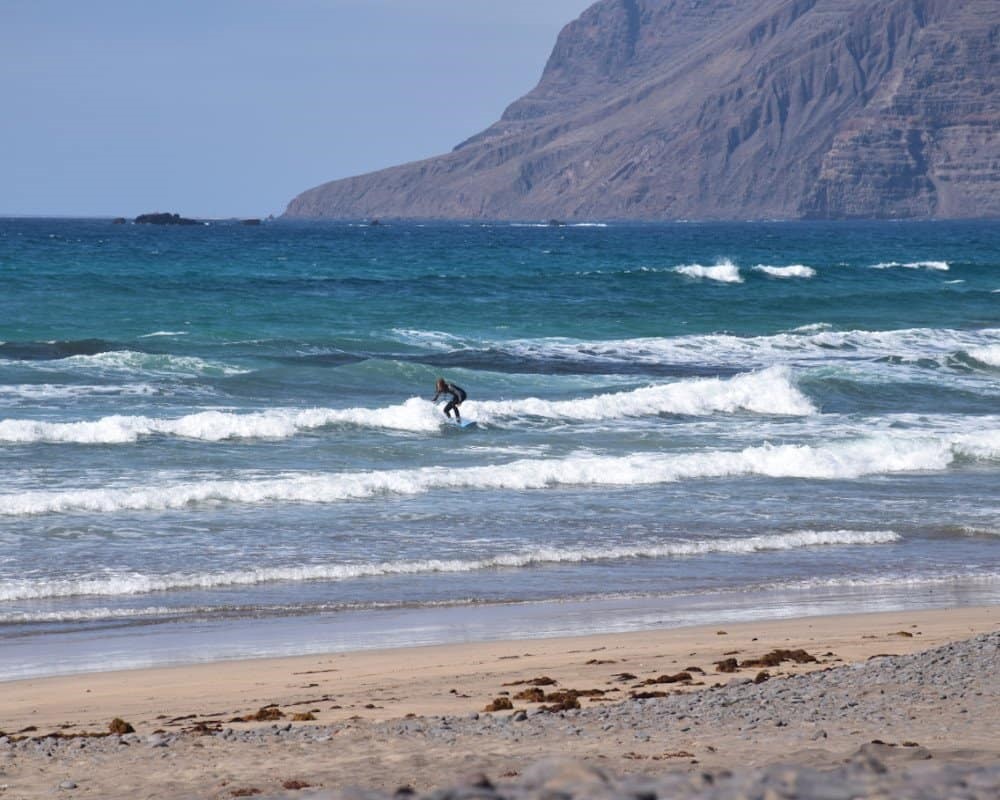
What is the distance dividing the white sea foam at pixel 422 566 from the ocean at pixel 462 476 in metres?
0.04

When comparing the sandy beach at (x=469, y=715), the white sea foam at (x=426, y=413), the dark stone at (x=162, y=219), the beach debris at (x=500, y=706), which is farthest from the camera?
the dark stone at (x=162, y=219)

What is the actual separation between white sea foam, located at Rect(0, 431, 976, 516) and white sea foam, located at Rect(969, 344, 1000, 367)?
11871mm

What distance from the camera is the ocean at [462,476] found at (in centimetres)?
1301

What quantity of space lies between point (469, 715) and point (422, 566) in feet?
19.7

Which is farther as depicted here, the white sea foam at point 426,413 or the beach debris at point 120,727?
the white sea foam at point 426,413

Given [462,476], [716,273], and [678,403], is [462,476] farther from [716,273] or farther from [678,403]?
[716,273]

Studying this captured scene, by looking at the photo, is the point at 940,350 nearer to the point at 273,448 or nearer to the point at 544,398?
the point at 544,398

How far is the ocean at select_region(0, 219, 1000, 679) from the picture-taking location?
1301 centimetres

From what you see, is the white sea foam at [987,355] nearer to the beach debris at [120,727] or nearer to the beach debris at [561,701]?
the beach debris at [561,701]

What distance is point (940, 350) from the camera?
37156 mm

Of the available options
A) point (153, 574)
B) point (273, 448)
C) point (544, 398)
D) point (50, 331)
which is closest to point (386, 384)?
point (544, 398)

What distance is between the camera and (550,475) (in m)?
19.6

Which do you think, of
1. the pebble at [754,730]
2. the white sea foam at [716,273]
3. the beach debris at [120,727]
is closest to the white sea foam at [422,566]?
the beach debris at [120,727]

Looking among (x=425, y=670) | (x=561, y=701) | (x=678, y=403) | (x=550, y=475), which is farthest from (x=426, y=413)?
(x=561, y=701)
